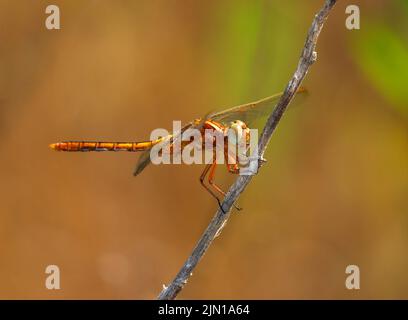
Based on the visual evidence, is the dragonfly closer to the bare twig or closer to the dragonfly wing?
the dragonfly wing

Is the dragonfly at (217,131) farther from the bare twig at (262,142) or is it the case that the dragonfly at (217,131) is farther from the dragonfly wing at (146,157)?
the bare twig at (262,142)

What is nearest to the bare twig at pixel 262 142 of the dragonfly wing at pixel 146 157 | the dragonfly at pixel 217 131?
the dragonfly at pixel 217 131

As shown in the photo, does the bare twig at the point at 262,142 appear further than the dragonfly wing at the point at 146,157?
No

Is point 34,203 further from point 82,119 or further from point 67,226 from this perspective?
point 82,119

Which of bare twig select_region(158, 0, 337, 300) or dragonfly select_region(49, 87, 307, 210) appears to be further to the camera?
dragonfly select_region(49, 87, 307, 210)

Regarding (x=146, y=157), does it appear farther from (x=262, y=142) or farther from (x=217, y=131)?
(x=262, y=142)

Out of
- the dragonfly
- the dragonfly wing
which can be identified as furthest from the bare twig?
the dragonfly wing

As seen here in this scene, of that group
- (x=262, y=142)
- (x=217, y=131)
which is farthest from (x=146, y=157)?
(x=262, y=142)
